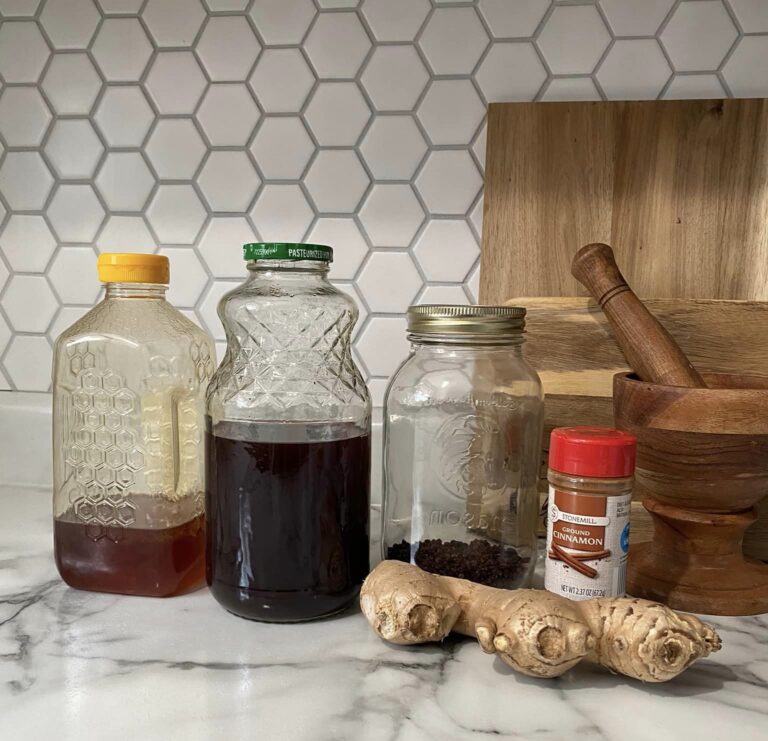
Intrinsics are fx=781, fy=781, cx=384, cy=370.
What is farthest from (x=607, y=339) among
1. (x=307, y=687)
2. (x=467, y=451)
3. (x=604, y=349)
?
(x=307, y=687)

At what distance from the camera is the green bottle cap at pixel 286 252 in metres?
0.67

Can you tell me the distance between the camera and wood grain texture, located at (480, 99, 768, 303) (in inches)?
37.1

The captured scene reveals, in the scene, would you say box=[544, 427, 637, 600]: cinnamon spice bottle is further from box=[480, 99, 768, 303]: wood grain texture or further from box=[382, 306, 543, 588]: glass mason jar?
box=[480, 99, 768, 303]: wood grain texture

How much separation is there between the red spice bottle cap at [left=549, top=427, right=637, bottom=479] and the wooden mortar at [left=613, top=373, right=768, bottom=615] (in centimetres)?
5

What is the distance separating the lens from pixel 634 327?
792mm

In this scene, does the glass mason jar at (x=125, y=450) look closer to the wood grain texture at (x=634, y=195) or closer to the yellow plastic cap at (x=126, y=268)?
the yellow plastic cap at (x=126, y=268)

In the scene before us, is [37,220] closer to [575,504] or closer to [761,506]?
[575,504]

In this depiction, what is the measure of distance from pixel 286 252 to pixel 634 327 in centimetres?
36

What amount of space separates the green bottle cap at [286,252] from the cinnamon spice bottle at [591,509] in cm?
26

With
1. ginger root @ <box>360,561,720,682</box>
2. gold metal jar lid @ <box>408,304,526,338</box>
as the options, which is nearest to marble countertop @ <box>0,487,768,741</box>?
ginger root @ <box>360,561,720,682</box>

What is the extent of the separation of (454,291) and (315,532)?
463 millimetres

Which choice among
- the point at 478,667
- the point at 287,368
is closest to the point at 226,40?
the point at 287,368

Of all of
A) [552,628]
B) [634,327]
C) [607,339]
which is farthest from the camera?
[607,339]

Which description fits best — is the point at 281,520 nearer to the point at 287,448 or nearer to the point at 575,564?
the point at 287,448
